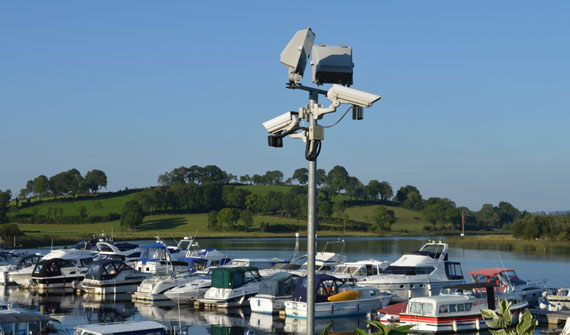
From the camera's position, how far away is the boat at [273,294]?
123 ft

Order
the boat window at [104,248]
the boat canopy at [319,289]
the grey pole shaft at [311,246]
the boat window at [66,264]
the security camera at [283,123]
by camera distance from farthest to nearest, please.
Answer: the boat window at [104,248], the boat window at [66,264], the boat canopy at [319,289], the security camera at [283,123], the grey pole shaft at [311,246]

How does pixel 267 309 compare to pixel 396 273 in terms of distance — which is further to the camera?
pixel 396 273

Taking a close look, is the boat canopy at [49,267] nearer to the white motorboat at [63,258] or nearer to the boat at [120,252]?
the white motorboat at [63,258]

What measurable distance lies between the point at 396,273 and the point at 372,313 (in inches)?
394

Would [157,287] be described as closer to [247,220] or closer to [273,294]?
[273,294]

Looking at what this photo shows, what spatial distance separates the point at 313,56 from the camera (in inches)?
374

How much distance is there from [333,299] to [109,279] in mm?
18842

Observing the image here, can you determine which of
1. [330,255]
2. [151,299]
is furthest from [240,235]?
[151,299]

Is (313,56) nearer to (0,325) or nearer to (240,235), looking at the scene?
(0,325)

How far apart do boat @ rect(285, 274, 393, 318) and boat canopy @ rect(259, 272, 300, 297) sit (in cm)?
201

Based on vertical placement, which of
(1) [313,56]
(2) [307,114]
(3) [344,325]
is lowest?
(3) [344,325]

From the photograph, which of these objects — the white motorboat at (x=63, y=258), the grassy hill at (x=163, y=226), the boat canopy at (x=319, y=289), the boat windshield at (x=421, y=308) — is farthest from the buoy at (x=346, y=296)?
the grassy hill at (x=163, y=226)

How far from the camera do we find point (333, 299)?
119 feet

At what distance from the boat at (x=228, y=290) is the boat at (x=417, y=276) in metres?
7.77
